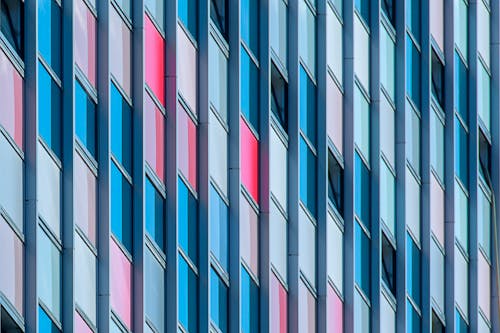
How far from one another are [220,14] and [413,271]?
30.4ft

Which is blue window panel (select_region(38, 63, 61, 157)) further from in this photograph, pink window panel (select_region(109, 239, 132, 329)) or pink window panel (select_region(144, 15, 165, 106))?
pink window panel (select_region(144, 15, 165, 106))

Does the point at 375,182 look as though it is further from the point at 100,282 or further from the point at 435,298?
the point at 100,282

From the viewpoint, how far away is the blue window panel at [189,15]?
43906 millimetres

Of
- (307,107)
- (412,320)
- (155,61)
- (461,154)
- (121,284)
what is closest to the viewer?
(121,284)

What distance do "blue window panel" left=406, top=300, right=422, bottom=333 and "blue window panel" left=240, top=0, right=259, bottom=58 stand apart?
7815 millimetres

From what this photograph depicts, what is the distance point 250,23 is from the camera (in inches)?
1823

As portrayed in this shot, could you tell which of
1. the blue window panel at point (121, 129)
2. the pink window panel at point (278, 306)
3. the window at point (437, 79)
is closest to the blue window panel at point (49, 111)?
the blue window panel at point (121, 129)

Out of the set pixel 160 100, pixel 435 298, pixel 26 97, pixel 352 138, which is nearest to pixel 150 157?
pixel 160 100

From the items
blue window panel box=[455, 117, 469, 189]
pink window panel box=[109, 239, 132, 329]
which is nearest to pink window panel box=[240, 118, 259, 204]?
pink window panel box=[109, 239, 132, 329]

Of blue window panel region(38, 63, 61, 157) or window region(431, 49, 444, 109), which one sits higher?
window region(431, 49, 444, 109)

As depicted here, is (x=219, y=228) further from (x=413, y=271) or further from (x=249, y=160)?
(x=413, y=271)

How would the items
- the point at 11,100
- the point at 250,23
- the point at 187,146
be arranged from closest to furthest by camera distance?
the point at 11,100 → the point at 187,146 → the point at 250,23

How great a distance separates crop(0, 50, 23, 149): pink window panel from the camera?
125ft

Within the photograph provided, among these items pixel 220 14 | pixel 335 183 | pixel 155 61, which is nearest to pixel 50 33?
pixel 155 61
